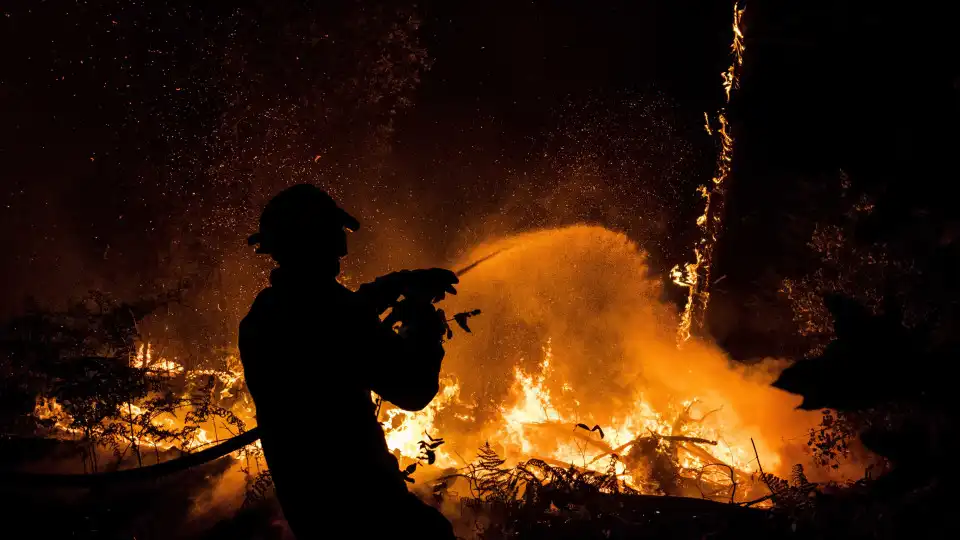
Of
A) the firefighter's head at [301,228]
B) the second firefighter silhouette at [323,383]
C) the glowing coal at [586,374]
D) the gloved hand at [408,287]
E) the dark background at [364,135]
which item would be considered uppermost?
the dark background at [364,135]

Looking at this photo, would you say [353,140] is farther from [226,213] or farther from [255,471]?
[255,471]

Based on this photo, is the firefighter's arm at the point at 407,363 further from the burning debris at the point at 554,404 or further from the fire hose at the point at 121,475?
the burning debris at the point at 554,404

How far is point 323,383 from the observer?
6.43 feet

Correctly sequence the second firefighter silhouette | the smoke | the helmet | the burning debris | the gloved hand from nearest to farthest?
the second firefighter silhouette
the helmet
the gloved hand
the burning debris
the smoke

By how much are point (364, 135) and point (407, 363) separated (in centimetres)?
1033

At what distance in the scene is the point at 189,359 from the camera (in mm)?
9688

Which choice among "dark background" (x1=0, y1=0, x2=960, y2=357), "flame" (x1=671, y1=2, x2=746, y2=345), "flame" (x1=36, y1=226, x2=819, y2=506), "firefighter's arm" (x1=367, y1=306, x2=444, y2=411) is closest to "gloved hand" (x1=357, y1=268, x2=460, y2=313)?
"firefighter's arm" (x1=367, y1=306, x2=444, y2=411)

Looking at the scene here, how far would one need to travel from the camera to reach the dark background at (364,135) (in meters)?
10.5

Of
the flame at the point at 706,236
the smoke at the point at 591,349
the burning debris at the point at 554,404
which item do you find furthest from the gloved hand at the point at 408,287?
the flame at the point at 706,236

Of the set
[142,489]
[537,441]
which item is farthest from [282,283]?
[537,441]

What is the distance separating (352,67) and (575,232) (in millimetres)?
5740

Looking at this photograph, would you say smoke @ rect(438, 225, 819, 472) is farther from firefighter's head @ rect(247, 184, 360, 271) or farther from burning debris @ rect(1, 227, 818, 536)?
firefighter's head @ rect(247, 184, 360, 271)

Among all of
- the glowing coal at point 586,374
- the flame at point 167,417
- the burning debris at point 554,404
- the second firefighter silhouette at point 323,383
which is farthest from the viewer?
the glowing coal at point 586,374

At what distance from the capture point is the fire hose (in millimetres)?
2102
